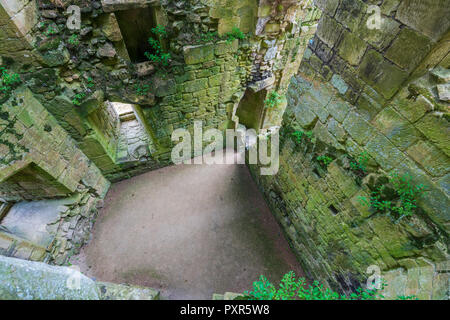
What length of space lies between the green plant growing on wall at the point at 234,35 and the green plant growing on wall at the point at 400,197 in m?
3.58

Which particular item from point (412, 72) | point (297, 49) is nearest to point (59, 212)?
point (412, 72)

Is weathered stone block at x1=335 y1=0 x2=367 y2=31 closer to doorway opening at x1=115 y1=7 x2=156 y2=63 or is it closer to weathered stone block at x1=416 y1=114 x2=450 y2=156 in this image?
weathered stone block at x1=416 y1=114 x2=450 y2=156

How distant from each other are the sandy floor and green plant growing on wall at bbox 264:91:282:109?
210 cm

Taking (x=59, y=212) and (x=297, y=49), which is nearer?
(x=59, y=212)

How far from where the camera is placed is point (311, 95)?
242cm

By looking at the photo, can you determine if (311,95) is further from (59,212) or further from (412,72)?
(59,212)

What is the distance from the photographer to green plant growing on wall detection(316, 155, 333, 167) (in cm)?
241

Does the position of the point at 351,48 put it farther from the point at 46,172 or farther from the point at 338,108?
the point at 46,172

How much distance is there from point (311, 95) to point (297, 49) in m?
3.32

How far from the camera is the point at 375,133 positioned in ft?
6.00

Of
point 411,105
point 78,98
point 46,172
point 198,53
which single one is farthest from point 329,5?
point 46,172

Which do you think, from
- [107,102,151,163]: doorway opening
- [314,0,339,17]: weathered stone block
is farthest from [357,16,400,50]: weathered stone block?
[107,102,151,163]: doorway opening

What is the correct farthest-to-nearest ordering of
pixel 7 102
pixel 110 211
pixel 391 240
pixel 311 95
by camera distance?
1. pixel 110 211
2. pixel 7 102
3. pixel 311 95
4. pixel 391 240

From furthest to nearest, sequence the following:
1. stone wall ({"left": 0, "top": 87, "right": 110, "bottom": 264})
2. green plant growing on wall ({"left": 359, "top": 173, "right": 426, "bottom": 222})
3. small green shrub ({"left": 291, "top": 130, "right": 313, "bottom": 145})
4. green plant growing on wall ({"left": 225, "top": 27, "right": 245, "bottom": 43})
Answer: green plant growing on wall ({"left": 225, "top": 27, "right": 245, "bottom": 43})
stone wall ({"left": 0, "top": 87, "right": 110, "bottom": 264})
small green shrub ({"left": 291, "top": 130, "right": 313, "bottom": 145})
green plant growing on wall ({"left": 359, "top": 173, "right": 426, "bottom": 222})
